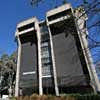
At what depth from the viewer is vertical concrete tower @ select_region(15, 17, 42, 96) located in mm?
24641

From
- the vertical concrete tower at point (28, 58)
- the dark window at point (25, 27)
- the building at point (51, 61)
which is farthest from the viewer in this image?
the dark window at point (25, 27)

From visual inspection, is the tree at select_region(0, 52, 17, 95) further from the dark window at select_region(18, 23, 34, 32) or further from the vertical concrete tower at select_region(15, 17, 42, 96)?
the dark window at select_region(18, 23, 34, 32)

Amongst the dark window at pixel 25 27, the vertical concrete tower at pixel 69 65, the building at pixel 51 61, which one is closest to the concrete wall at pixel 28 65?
the building at pixel 51 61

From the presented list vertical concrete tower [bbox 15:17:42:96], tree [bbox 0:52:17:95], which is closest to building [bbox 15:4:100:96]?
vertical concrete tower [bbox 15:17:42:96]

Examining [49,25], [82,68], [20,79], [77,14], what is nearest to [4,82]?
[20,79]

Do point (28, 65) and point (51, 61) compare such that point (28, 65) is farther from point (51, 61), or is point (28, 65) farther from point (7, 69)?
point (7, 69)

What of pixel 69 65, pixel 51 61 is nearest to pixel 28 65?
pixel 51 61

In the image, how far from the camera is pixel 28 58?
88.9 ft

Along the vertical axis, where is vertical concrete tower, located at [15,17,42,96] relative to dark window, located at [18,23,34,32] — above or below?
below

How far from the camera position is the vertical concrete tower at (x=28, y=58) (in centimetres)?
2464

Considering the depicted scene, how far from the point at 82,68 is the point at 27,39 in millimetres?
14055

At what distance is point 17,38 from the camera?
29.2 metres

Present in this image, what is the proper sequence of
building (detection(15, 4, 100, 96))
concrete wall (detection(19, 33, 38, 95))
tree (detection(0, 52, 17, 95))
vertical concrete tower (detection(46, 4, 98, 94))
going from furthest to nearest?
tree (detection(0, 52, 17, 95))
concrete wall (detection(19, 33, 38, 95))
building (detection(15, 4, 100, 96))
vertical concrete tower (detection(46, 4, 98, 94))

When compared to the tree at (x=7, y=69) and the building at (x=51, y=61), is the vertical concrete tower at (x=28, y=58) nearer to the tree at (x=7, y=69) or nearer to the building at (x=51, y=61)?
the building at (x=51, y=61)
